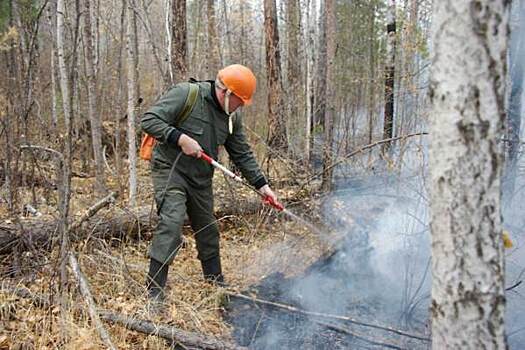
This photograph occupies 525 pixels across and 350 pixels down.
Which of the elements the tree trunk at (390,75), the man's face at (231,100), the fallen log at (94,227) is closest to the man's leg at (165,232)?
the fallen log at (94,227)

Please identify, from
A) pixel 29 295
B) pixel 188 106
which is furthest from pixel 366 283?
pixel 29 295

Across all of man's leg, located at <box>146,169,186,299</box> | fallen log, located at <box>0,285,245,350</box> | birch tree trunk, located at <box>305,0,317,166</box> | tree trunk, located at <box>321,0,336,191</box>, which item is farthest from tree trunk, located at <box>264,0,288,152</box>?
fallen log, located at <box>0,285,245,350</box>

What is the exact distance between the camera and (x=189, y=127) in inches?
148

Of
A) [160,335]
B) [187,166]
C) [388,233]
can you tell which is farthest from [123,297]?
[388,233]

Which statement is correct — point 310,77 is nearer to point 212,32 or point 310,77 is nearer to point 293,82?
point 293,82

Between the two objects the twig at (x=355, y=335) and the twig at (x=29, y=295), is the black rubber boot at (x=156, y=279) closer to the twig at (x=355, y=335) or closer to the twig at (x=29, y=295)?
the twig at (x=29, y=295)

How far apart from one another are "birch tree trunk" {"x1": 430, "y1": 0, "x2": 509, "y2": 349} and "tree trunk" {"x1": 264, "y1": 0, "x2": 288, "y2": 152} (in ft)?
18.9

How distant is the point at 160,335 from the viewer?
3.17m

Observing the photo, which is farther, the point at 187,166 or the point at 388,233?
the point at 388,233

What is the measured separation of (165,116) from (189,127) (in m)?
0.23

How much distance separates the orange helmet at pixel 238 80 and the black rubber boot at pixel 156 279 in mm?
1539

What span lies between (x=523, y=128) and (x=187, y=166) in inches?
164

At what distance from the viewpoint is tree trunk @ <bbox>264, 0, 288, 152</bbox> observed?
749 centimetres

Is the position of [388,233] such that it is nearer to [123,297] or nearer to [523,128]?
[523,128]
